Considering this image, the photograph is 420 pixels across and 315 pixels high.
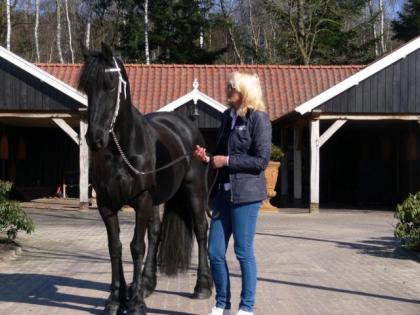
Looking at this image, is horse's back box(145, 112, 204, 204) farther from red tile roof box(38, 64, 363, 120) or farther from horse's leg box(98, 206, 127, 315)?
red tile roof box(38, 64, 363, 120)

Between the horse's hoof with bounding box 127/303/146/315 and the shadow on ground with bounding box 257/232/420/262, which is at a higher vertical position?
the horse's hoof with bounding box 127/303/146/315

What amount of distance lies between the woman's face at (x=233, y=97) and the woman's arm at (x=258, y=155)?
0.20 metres

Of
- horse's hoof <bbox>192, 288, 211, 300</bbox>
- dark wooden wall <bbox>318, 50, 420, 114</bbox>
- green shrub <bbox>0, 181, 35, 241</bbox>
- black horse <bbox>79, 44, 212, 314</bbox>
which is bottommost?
horse's hoof <bbox>192, 288, 211, 300</bbox>

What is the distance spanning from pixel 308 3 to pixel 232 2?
10621mm

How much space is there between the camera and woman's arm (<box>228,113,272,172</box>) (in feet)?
18.6

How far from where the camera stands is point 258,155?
5.68 meters

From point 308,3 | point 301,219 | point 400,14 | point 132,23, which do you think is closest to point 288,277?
point 301,219

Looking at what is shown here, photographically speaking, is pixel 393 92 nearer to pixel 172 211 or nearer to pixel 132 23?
pixel 172 211

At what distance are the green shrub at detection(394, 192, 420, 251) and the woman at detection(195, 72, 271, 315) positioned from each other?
6.14 metres

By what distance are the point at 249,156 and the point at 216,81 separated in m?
19.7

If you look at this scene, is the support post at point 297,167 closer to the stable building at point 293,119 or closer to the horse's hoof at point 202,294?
the stable building at point 293,119

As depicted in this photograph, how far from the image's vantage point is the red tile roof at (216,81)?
23797mm

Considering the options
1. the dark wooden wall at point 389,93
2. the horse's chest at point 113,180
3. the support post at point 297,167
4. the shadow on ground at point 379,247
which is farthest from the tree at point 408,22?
the horse's chest at point 113,180

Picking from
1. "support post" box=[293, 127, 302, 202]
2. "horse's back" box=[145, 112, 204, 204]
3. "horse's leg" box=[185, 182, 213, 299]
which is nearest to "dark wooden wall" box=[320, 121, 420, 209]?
"support post" box=[293, 127, 302, 202]
